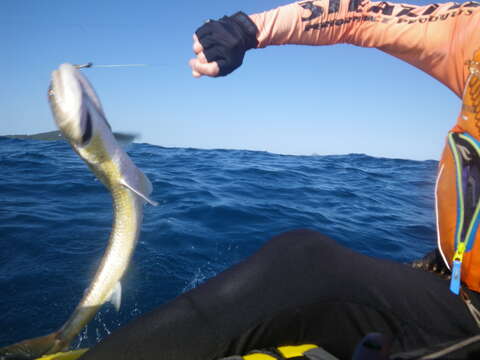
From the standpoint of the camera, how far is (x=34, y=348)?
6.93ft

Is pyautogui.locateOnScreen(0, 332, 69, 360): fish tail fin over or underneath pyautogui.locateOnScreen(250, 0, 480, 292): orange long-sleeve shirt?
underneath

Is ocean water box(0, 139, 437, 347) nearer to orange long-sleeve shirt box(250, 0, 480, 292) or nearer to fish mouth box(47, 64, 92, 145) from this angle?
fish mouth box(47, 64, 92, 145)

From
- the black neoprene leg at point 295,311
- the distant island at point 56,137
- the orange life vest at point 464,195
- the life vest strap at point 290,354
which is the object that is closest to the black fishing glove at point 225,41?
the distant island at point 56,137

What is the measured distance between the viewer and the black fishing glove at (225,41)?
1907mm

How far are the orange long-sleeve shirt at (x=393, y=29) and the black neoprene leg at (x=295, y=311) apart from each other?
5.34 ft

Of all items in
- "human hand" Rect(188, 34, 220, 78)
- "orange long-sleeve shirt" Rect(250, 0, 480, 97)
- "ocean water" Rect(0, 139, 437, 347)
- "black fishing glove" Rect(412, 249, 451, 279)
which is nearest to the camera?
"human hand" Rect(188, 34, 220, 78)

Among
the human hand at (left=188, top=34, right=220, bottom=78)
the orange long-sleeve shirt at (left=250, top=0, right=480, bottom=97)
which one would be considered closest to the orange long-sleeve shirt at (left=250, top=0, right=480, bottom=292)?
the orange long-sleeve shirt at (left=250, top=0, right=480, bottom=97)

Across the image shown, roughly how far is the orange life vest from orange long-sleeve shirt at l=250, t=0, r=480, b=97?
8.6 inches

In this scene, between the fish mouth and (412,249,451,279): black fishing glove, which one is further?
(412,249,451,279): black fishing glove

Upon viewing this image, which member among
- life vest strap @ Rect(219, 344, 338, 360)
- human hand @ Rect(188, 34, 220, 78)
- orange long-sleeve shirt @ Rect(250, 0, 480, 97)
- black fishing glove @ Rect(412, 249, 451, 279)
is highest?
orange long-sleeve shirt @ Rect(250, 0, 480, 97)

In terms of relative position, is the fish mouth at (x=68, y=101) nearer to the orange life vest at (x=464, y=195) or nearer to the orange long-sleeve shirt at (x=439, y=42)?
the orange long-sleeve shirt at (x=439, y=42)

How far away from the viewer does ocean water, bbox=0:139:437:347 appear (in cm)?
359

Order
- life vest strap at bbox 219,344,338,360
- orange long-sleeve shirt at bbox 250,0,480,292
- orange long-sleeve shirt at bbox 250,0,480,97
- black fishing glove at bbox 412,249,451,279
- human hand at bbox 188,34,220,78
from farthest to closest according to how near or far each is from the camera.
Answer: black fishing glove at bbox 412,249,451,279 → orange long-sleeve shirt at bbox 250,0,480,97 → orange long-sleeve shirt at bbox 250,0,480,292 → human hand at bbox 188,34,220,78 → life vest strap at bbox 219,344,338,360

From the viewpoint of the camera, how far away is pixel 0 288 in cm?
358
